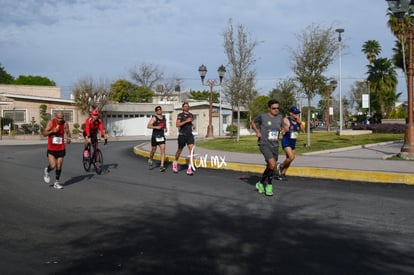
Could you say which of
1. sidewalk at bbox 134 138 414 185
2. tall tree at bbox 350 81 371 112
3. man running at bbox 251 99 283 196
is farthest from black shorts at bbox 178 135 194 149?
tall tree at bbox 350 81 371 112

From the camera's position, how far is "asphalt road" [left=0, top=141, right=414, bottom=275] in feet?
14.3

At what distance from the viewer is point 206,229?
574 cm

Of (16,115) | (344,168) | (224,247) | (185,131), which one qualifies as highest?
(16,115)

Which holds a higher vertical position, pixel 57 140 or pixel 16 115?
pixel 16 115

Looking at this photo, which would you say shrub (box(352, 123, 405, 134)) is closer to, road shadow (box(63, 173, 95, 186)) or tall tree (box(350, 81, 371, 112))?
road shadow (box(63, 173, 95, 186))

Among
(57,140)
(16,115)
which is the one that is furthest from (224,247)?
(16,115)

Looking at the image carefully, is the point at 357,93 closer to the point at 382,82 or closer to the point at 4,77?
the point at 382,82

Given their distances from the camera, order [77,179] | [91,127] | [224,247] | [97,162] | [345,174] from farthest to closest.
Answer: [97,162]
[91,127]
[77,179]
[345,174]
[224,247]

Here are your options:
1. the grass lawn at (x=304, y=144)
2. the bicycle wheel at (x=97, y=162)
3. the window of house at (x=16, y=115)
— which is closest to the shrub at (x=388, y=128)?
the grass lawn at (x=304, y=144)

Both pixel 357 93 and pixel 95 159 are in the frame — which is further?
pixel 357 93

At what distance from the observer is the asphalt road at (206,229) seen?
4.37 meters

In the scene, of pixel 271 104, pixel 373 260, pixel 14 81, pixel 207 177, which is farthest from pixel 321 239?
pixel 14 81

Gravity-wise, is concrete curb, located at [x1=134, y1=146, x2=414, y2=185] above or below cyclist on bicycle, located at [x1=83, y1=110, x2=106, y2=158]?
below

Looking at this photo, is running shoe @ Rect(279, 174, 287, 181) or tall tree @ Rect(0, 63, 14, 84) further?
tall tree @ Rect(0, 63, 14, 84)
